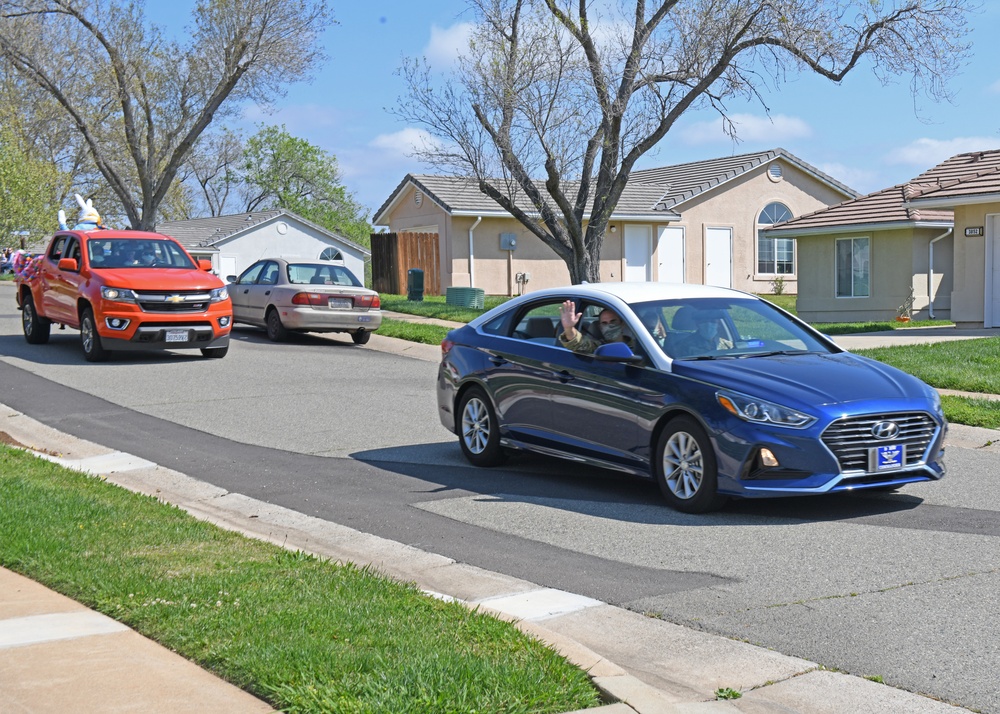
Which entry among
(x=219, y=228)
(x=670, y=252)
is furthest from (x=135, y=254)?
(x=219, y=228)

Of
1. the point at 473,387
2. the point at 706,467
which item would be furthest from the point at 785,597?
the point at 473,387

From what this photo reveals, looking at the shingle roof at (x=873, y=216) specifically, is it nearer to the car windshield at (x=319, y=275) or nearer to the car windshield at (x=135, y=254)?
the car windshield at (x=319, y=275)

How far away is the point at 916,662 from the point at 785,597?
1095mm

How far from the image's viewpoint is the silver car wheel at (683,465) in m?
8.12

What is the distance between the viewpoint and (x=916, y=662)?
509 centimetres

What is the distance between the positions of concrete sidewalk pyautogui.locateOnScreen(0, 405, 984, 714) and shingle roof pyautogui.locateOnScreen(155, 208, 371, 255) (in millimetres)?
52559

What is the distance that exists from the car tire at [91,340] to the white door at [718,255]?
89.5ft

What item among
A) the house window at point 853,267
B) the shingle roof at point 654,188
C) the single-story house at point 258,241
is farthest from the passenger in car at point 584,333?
the single-story house at point 258,241

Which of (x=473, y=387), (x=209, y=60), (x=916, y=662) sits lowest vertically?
(x=916, y=662)

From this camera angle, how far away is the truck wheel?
19.8m

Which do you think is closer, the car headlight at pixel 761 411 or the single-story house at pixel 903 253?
the car headlight at pixel 761 411

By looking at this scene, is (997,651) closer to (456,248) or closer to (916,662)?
(916,662)

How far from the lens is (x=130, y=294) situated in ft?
57.3

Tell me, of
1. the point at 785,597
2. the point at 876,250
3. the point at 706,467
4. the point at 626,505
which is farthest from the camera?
the point at 876,250
